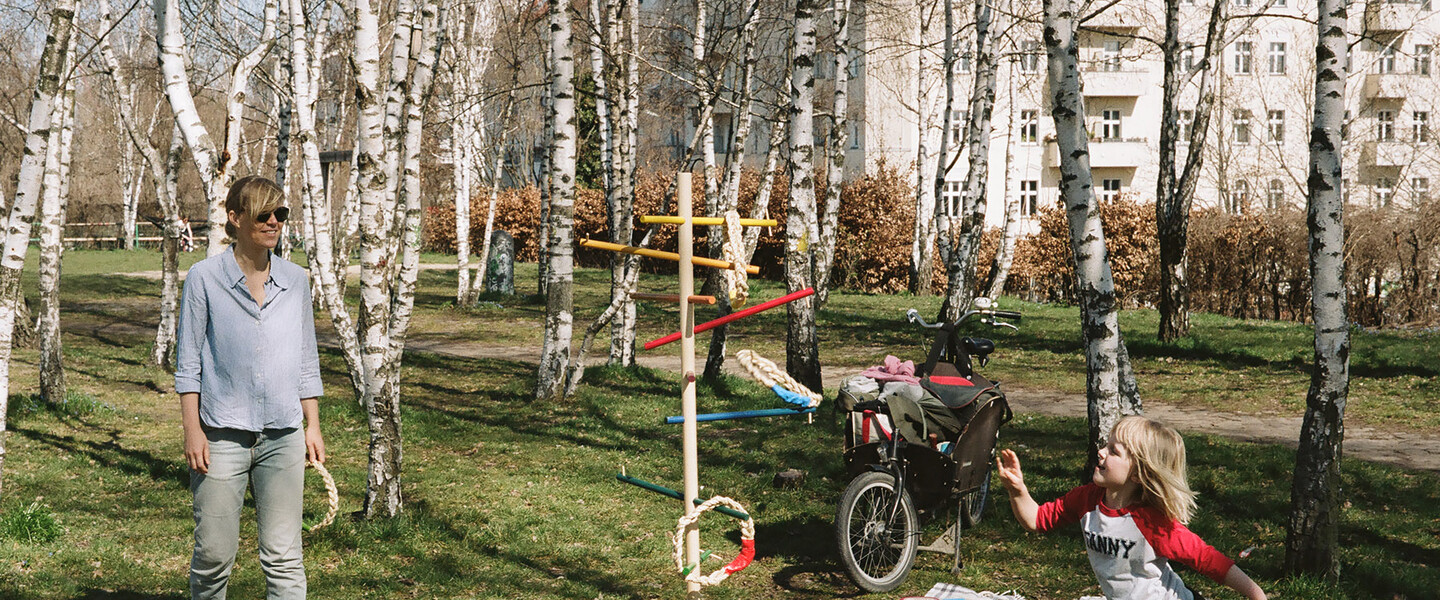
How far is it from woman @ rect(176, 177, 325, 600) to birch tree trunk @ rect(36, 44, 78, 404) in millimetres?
5401

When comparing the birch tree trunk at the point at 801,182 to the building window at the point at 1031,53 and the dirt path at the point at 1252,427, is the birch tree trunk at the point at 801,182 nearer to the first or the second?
the dirt path at the point at 1252,427

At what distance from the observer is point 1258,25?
147 ft

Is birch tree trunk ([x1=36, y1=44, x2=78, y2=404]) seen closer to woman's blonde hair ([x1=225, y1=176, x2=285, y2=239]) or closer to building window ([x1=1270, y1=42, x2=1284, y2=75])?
woman's blonde hair ([x1=225, y1=176, x2=285, y2=239])

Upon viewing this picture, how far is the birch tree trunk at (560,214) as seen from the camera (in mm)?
10109

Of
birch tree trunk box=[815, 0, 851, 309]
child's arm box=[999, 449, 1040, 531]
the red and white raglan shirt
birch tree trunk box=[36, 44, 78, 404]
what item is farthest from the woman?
birch tree trunk box=[815, 0, 851, 309]

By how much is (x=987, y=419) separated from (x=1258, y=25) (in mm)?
45629

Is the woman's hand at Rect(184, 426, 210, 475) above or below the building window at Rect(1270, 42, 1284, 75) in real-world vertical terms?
below

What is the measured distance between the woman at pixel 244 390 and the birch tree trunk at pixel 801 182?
5.98m

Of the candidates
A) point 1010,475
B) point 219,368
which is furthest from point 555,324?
point 1010,475

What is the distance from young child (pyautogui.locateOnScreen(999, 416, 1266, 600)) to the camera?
11.9 feet

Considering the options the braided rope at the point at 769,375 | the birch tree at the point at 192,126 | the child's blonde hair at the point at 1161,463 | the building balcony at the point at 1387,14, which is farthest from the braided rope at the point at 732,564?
the building balcony at the point at 1387,14

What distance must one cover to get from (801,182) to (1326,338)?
17.7ft

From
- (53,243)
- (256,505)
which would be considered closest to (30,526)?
(256,505)

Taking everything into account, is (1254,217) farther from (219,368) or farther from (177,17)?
(219,368)
